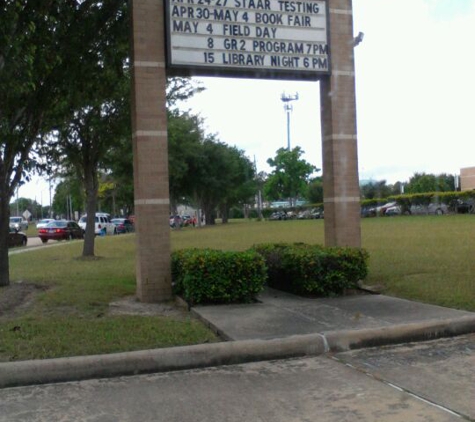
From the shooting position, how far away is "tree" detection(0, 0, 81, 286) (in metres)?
9.00

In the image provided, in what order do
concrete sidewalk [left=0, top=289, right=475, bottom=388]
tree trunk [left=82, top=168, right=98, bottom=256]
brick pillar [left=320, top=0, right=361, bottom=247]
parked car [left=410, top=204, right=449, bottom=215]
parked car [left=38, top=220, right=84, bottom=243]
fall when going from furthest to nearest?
parked car [left=410, top=204, right=449, bottom=215] → parked car [left=38, top=220, right=84, bottom=243] → tree trunk [left=82, top=168, right=98, bottom=256] → brick pillar [left=320, top=0, right=361, bottom=247] → concrete sidewalk [left=0, top=289, right=475, bottom=388]

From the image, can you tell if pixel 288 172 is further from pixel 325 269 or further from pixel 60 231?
pixel 325 269

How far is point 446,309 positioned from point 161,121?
205 inches

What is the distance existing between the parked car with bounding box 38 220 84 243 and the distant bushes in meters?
31.3

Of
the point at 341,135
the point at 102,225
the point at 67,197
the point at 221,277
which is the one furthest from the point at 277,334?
the point at 67,197

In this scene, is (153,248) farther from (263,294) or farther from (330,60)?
(330,60)

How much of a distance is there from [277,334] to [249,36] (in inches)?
220

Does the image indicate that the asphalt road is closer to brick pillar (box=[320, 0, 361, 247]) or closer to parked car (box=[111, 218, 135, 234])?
brick pillar (box=[320, 0, 361, 247])

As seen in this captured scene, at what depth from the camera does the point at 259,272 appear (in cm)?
943

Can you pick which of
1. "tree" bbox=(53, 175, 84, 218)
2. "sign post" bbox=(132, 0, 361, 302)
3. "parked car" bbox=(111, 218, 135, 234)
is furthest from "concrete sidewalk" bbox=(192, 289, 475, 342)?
"parked car" bbox=(111, 218, 135, 234)

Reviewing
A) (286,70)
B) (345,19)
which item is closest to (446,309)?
(286,70)

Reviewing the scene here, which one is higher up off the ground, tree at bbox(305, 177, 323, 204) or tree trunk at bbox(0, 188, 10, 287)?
tree at bbox(305, 177, 323, 204)

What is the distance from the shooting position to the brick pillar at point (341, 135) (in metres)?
11.1

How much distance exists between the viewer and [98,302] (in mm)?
9992
